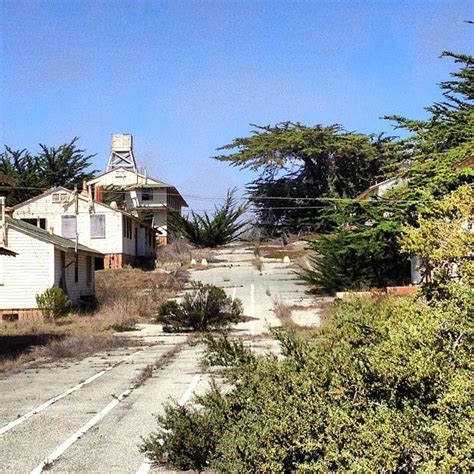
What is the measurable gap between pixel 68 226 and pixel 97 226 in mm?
1807

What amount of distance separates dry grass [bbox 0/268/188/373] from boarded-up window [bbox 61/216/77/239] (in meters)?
4.32

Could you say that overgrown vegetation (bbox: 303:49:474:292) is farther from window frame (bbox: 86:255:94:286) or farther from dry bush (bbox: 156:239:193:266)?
dry bush (bbox: 156:239:193:266)

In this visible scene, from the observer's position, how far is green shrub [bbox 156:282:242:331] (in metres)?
23.9

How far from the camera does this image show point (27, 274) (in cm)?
2834

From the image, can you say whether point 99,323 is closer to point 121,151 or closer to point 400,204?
point 400,204

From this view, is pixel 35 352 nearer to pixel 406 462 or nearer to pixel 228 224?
pixel 406 462

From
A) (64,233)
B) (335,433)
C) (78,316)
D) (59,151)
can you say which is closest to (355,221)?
(78,316)

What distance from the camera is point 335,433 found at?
14.3 ft

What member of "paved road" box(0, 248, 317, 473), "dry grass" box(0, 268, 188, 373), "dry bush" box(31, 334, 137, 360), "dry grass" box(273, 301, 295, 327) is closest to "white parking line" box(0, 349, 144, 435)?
"paved road" box(0, 248, 317, 473)

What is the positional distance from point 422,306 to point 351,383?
2.53 feet

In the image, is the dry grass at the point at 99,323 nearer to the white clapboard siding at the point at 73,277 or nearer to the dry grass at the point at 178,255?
the white clapboard siding at the point at 73,277

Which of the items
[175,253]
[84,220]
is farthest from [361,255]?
[175,253]

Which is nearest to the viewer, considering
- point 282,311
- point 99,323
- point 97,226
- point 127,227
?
point 99,323

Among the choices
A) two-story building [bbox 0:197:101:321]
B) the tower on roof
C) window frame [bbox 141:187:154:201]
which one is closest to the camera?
two-story building [bbox 0:197:101:321]
